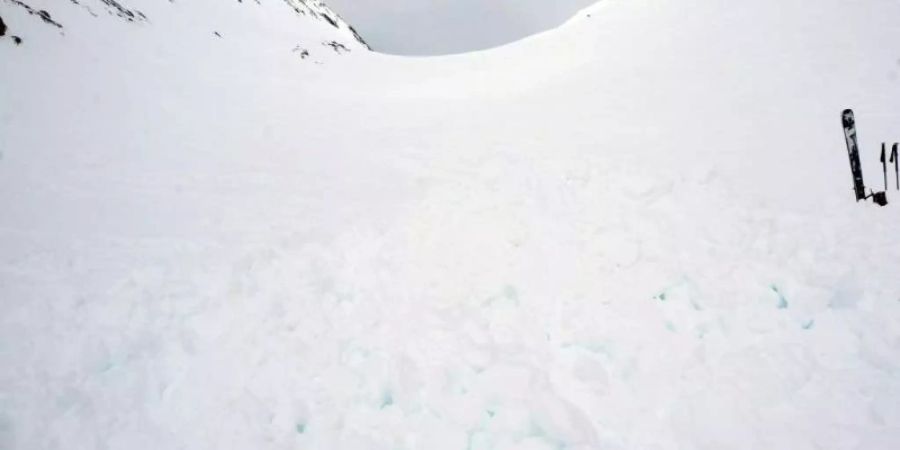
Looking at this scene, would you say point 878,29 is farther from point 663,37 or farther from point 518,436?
point 518,436

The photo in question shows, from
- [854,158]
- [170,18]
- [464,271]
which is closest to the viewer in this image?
[464,271]

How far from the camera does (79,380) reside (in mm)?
6043

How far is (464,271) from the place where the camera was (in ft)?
26.5

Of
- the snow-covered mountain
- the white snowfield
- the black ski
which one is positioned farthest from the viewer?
the snow-covered mountain

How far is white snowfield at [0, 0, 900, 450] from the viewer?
5496 mm

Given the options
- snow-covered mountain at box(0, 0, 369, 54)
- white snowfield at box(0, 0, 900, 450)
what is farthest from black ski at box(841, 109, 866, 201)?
snow-covered mountain at box(0, 0, 369, 54)

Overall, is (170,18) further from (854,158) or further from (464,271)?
(854,158)

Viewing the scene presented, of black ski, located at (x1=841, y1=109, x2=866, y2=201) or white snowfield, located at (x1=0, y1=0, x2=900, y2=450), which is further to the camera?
black ski, located at (x1=841, y1=109, x2=866, y2=201)

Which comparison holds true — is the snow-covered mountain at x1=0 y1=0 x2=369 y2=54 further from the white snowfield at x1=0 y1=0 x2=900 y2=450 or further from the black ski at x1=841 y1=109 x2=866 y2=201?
the black ski at x1=841 y1=109 x2=866 y2=201

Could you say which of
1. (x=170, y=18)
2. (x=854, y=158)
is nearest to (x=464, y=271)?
(x=854, y=158)

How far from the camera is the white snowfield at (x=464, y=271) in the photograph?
216 inches

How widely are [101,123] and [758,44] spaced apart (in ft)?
78.8

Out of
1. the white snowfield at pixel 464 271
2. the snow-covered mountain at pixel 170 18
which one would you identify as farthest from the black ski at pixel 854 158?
the snow-covered mountain at pixel 170 18

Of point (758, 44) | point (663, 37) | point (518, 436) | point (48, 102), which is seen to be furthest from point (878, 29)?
point (48, 102)
